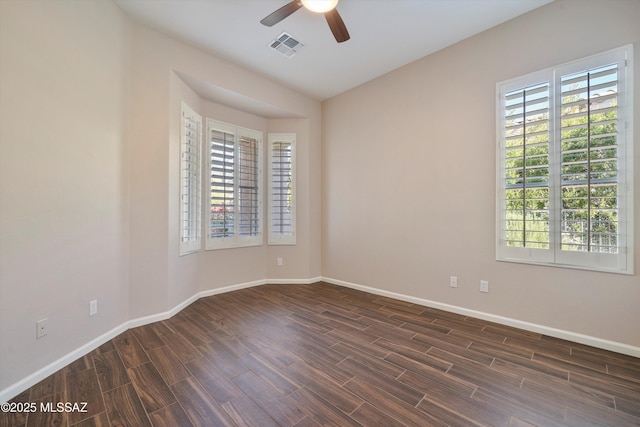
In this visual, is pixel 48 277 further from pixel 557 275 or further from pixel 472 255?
pixel 557 275

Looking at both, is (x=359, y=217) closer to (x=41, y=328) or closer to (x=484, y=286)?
(x=484, y=286)

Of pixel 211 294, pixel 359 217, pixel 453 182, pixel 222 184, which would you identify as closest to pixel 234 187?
pixel 222 184

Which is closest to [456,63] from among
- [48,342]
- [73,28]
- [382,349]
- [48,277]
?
[382,349]

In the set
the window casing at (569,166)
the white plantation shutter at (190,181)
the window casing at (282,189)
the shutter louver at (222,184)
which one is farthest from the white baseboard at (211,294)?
the window casing at (282,189)

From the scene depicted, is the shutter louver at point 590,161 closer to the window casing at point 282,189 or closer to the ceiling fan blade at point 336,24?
the ceiling fan blade at point 336,24

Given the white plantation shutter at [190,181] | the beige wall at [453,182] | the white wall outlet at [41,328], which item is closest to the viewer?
the white wall outlet at [41,328]

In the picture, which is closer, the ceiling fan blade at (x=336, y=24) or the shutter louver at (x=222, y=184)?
the ceiling fan blade at (x=336, y=24)

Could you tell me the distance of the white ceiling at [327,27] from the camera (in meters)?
2.53

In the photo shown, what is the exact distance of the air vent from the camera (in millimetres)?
2986

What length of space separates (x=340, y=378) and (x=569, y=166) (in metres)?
2.74

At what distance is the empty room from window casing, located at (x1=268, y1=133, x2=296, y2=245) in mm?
582

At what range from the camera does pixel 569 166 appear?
2.42 m

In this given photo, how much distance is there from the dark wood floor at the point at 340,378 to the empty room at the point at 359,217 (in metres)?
0.02

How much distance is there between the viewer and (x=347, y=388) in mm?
1784
